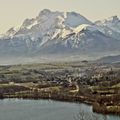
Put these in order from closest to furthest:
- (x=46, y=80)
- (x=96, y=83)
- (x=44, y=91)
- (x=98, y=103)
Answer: (x=98, y=103) < (x=44, y=91) < (x=96, y=83) < (x=46, y=80)

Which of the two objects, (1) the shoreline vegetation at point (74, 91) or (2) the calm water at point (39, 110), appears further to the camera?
(1) the shoreline vegetation at point (74, 91)

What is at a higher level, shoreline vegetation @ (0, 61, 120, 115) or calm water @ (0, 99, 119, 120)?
shoreline vegetation @ (0, 61, 120, 115)

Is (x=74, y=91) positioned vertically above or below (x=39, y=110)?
above

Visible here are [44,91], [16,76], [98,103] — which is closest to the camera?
[98,103]

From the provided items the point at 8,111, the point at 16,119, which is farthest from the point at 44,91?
the point at 16,119

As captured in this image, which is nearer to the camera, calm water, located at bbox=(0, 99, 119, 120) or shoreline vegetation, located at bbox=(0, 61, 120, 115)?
calm water, located at bbox=(0, 99, 119, 120)

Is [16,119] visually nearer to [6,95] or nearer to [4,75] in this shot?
[6,95]

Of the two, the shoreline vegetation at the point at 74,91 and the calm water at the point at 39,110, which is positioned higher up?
the shoreline vegetation at the point at 74,91

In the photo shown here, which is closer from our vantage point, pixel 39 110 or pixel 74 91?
pixel 39 110
